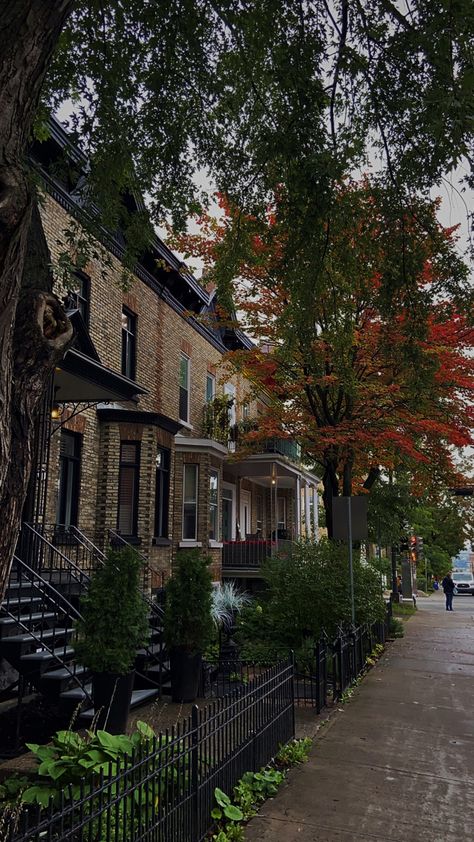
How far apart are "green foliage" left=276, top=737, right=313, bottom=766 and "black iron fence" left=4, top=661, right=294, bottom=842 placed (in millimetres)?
96

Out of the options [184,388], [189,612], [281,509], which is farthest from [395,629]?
[281,509]

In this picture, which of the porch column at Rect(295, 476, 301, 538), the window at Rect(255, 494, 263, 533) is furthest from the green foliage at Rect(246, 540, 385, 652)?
the window at Rect(255, 494, 263, 533)

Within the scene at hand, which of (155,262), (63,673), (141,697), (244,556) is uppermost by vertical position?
(155,262)

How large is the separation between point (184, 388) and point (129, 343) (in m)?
3.80

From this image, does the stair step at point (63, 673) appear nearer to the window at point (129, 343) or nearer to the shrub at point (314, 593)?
the shrub at point (314, 593)

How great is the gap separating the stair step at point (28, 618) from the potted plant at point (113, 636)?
0.83 m

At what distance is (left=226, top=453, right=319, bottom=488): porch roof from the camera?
71.5 ft

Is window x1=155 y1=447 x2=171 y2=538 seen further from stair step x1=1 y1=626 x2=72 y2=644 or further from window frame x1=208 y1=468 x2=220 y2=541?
stair step x1=1 y1=626 x2=72 y2=644

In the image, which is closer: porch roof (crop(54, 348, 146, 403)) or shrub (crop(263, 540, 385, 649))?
porch roof (crop(54, 348, 146, 403))

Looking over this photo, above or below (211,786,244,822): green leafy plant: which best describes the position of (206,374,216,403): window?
above

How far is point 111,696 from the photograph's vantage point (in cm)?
645

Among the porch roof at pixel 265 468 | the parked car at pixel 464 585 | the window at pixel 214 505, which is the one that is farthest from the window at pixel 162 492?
the parked car at pixel 464 585

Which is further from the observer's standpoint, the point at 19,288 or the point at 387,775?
the point at 387,775

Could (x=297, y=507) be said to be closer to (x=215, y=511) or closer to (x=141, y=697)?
(x=215, y=511)
